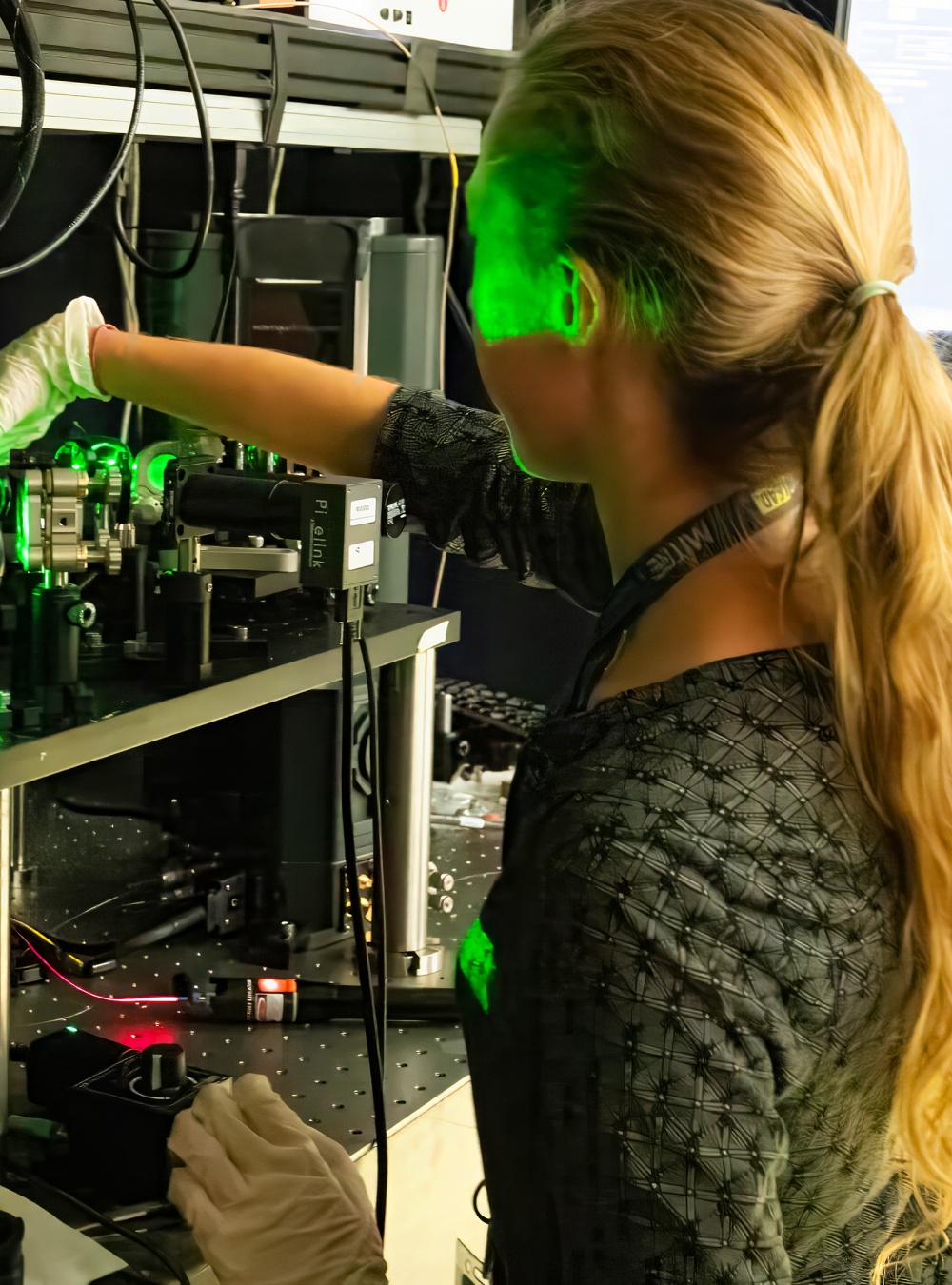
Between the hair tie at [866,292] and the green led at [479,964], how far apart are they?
38 centimetres

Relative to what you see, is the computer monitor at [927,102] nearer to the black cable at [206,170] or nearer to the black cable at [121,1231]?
the black cable at [206,170]

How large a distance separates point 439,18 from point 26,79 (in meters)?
0.58

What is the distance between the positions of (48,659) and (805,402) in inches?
25.4

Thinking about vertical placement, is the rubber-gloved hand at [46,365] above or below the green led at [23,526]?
above

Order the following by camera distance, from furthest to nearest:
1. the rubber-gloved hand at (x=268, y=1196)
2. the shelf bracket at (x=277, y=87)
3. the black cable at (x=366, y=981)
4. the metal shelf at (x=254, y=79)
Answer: the shelf bracket at (x=277, y=87) → the metal shelf at (x=254, y=79) → the black cable at (x=366, y=981) → the rubber-gloved hand at (x=268, y=1196)

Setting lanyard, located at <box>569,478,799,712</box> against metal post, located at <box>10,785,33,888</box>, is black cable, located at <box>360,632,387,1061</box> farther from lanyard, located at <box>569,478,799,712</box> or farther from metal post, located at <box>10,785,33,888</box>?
metal post, located at <box>10,785,33,888</box>

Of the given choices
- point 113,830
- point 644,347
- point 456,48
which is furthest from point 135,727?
point 456,48

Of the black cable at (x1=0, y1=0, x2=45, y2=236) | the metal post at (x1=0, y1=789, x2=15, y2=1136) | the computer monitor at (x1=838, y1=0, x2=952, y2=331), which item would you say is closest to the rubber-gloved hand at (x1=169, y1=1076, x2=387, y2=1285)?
the metal post at (x1=0, y1=789, x2=15, y2=1136)

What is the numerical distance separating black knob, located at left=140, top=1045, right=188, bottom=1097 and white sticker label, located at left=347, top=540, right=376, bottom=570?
43 centimetres

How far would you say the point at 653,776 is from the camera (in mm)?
642

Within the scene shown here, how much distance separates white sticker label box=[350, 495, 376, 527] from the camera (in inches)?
38.1

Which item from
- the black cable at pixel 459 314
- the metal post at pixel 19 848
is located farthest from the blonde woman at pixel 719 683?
the black cable at pixel 459 314

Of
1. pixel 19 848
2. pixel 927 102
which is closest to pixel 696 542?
pixel 19 848

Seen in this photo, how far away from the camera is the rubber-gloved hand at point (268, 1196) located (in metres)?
0.90
